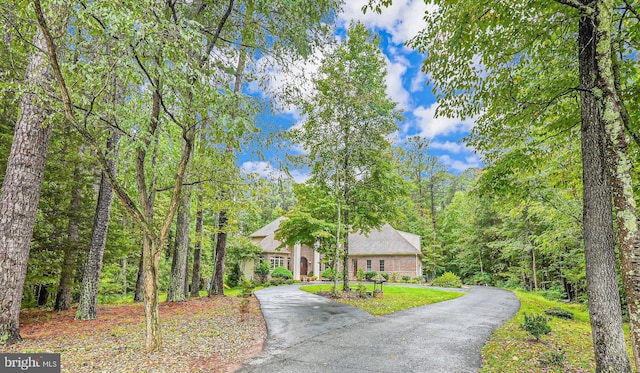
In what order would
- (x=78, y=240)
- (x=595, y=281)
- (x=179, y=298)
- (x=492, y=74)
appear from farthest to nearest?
(x=179, y=298)
(x=78, y=240)
(x=492, y=74)
(x=595, y=281)

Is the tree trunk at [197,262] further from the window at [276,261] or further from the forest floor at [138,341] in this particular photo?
the window at [276,261]

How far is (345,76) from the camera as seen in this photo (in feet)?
50.5

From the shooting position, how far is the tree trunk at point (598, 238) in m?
4.46

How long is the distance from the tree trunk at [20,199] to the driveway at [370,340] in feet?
15.4

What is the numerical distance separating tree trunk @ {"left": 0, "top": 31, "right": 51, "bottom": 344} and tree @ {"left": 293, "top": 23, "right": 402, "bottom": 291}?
983 cm

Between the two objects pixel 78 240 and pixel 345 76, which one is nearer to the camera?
pixel 78 240

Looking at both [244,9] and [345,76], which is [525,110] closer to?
[244,9]

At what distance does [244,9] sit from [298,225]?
34.2ft

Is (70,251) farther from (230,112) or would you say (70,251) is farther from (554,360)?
(554,360)

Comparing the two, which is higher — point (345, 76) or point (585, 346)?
point (345, 76)

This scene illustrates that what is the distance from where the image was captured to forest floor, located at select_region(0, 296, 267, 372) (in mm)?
5020

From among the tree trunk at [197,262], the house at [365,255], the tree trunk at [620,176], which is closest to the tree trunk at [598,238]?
the tree trunk at [620,176]

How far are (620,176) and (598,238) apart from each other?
1299mm

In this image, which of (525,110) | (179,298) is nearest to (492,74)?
(525,110)
